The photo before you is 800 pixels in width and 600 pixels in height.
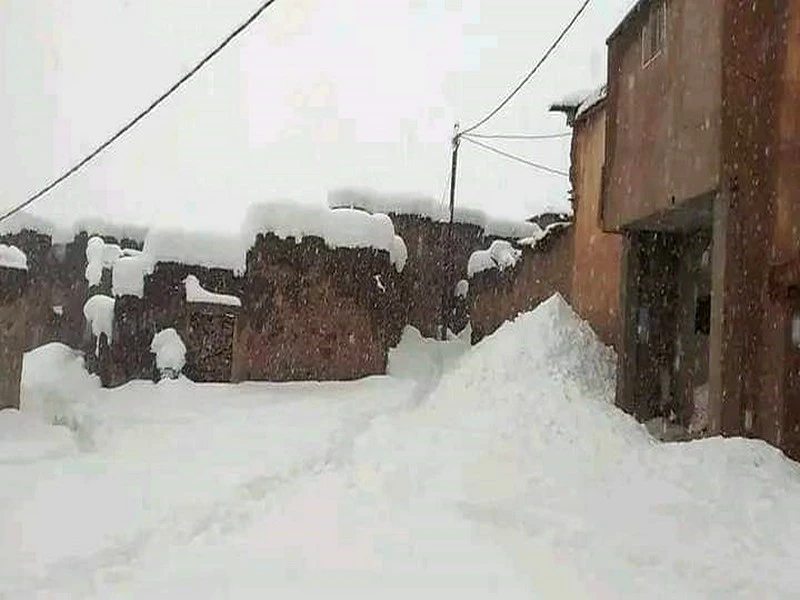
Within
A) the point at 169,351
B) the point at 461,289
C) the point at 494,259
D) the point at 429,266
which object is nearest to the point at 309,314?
the point at 169,351

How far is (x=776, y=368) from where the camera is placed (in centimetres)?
888

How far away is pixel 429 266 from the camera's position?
30.1 meters

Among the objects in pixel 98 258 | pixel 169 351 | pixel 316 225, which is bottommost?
pixel 169 351

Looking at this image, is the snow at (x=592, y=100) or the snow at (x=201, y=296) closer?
the snow at (x=592, y=100)

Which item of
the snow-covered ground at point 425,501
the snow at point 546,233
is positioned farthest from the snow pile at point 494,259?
the snow-covered ground at point 425,501

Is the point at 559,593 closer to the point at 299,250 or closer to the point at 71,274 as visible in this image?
the point at 299,250

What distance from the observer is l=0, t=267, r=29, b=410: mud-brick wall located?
640 inches

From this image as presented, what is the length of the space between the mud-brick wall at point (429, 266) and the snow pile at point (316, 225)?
7922mm

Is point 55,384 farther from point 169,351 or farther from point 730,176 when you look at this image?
point 730,176

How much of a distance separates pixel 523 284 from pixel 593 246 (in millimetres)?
4245

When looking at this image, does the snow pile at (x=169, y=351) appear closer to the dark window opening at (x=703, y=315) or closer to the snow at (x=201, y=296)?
the snow at (x=201, y=296)

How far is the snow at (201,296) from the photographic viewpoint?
71.3ft

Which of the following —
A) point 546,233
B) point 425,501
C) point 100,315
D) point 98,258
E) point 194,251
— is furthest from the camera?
point 98,258

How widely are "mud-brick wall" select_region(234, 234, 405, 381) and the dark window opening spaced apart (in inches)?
350
